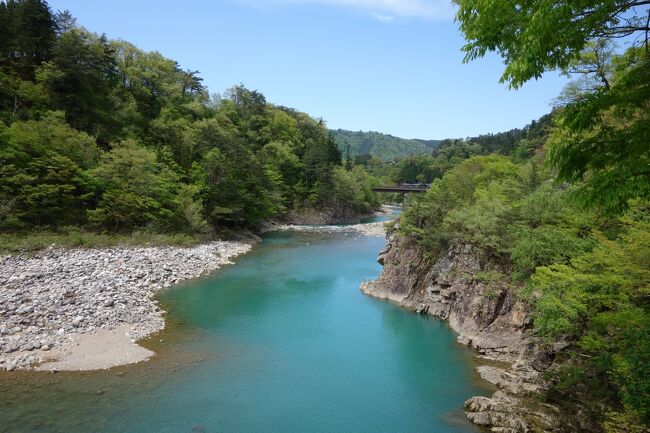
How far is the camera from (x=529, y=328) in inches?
553

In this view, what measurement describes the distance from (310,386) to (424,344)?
5.82m

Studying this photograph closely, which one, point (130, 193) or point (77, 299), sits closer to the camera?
point (77, 299)

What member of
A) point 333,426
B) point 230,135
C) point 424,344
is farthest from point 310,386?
point 230,135

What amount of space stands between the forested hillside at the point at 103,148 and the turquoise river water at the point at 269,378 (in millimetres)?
11789

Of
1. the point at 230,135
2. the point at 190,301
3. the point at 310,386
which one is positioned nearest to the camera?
the point at 310,386

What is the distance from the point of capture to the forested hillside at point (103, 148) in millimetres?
24656

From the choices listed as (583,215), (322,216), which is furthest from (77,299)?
(322,216)

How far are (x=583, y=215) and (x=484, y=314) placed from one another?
6089mm

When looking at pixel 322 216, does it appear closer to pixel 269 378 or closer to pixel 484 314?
pixel 484 314

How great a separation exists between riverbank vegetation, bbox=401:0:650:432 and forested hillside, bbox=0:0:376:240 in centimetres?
1993

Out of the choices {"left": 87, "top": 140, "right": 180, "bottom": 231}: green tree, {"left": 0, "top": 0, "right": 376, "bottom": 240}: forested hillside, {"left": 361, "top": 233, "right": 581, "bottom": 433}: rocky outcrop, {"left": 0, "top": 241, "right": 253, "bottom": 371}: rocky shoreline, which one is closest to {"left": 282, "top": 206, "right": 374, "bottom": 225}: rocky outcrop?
{"left": 0, "top": 0, "right": 376, "bottom": 240}: forested hillside

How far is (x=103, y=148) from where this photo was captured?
32469 mm

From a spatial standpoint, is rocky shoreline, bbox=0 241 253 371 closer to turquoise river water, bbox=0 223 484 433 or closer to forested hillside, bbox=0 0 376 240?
turquoise river water, bbox=0 223 484 433

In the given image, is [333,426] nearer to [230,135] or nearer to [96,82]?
[230,135]
